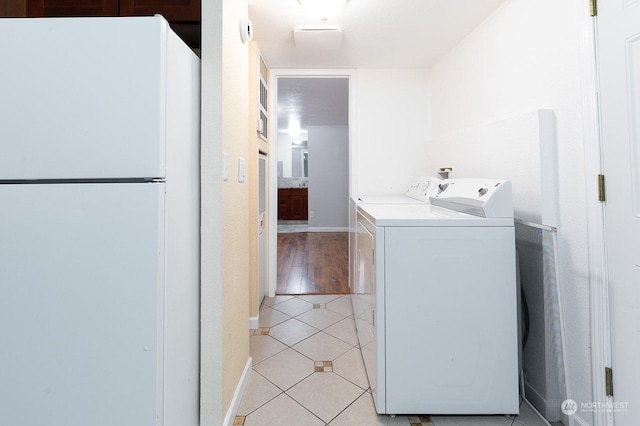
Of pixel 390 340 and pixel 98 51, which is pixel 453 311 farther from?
pixel 98 51

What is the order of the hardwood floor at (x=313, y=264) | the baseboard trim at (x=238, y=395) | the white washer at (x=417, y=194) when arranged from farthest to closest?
the hardwood floor at (x=313, y=264)
the white washer at (x=417, y=194)
the baseboard trim at (x=238, y=395)

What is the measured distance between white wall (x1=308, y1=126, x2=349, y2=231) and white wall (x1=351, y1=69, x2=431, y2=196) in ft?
11.4

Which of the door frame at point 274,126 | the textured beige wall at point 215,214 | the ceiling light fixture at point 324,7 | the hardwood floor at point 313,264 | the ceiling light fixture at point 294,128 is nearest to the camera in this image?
the textured beige wall at point 215,214

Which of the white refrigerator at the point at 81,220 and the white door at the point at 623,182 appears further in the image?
the white door at the point at 623,182

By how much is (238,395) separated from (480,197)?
1.57m

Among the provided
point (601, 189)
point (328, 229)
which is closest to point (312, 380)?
point (601, 189)

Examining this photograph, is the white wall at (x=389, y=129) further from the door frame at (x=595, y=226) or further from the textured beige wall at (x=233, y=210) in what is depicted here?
the door frame at (x=595, y=226)

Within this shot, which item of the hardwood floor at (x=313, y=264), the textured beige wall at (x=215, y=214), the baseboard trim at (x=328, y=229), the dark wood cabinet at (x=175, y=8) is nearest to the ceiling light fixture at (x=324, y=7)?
the textured beige wall at (x=215, y=214)

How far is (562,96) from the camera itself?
4.47ft

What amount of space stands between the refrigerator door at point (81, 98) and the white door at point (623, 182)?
1.67m

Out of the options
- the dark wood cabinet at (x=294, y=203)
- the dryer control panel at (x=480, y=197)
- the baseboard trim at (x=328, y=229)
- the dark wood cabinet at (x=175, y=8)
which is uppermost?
the dark wood cabinet at (x=175, y=8)

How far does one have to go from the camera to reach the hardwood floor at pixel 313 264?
10.3 feet

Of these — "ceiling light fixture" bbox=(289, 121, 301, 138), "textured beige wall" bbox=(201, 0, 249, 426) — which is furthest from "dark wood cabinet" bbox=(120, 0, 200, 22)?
"ceiling light fixture" bbox=(289, 121, 301, 138)

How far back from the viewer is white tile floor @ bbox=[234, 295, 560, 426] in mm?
1370
